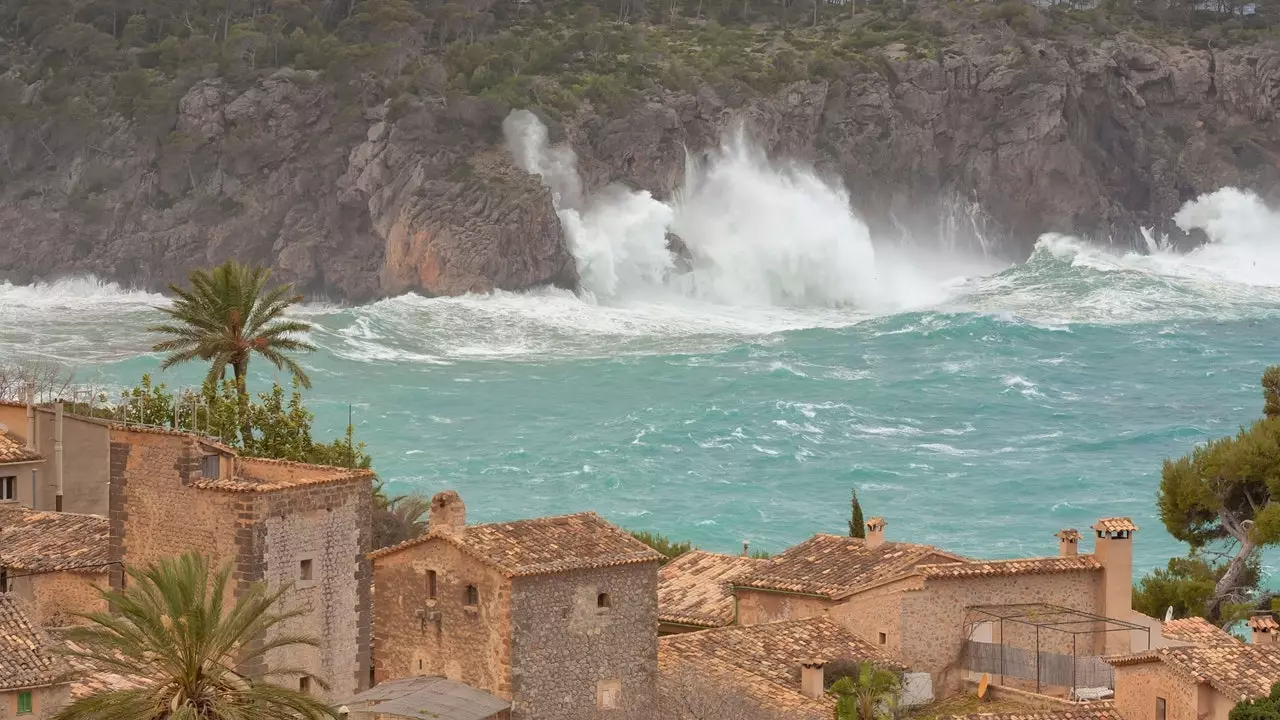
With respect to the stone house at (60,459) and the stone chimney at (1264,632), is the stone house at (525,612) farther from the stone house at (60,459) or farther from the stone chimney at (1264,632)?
the stone house at (60,459)

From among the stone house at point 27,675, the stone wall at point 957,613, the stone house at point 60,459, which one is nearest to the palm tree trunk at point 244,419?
the stone house at point 60,459

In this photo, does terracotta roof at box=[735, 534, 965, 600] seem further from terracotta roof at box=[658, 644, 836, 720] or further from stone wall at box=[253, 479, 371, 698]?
stone wall at box=[253, 479, 371, 698]

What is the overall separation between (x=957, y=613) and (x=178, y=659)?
1264 cm

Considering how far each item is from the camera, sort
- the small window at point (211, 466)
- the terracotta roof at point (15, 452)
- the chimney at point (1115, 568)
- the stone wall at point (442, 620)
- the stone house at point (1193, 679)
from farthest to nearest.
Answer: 1. the terracotta roof at point (15, 452)
2. the chimney at point (1115, 568)
3. the small window at point (211, 466)
4. the stone wall at point (442, 620)
5. the stone house at point (1193, 679)

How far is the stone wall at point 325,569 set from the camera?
29.6 metres

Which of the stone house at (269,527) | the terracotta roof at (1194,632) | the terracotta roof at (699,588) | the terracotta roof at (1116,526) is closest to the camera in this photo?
the stone house at (269,527)

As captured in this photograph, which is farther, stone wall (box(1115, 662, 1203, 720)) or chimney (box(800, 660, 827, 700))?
chimney (box(800, 660, 827, 700))

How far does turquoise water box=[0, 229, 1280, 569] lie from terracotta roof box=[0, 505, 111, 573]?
33.8m

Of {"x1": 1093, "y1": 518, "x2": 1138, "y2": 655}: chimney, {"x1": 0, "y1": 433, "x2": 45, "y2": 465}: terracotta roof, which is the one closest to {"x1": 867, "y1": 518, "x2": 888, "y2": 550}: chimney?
{"x1": 1093, "y1": 518, "x2": 1138, "y2": 655}: chimney

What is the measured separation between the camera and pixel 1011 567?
3462 centimetres

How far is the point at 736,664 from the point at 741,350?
83.5m

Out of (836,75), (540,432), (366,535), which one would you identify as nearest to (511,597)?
(366,535)

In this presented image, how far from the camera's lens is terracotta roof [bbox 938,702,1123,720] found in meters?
29.0

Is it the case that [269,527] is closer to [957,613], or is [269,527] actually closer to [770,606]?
[770,606]
